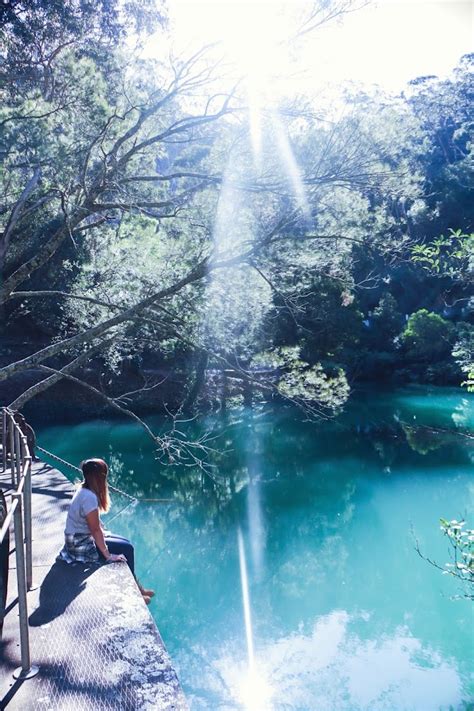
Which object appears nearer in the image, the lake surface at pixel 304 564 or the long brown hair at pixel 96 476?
the long brown hair at pixel 96 476

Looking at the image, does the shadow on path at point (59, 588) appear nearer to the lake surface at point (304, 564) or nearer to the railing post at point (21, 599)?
the railing post at point (21, 599)

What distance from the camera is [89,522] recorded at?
3.50 m

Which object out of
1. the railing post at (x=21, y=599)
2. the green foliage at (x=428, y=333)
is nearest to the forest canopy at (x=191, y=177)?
the railing post at (x=21, y=599)

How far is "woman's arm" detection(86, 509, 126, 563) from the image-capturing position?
3.46m

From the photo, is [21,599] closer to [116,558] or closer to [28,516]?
[28,516]

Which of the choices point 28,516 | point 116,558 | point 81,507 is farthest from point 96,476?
point 116,558

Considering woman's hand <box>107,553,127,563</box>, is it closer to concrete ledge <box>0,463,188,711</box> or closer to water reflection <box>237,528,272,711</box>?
concrete ledge <box>0,463,188,711</box>

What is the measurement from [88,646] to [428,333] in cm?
2178

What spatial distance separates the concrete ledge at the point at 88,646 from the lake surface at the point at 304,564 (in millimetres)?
2321

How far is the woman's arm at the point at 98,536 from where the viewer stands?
346 centimetres

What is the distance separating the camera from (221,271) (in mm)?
7395

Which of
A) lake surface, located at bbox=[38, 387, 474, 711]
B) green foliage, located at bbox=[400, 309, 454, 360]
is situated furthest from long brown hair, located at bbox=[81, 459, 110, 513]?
green foliage, located at bbox=[400, 309, 454, 360]

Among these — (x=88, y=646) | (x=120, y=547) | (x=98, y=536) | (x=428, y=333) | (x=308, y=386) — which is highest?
(x=428, y=333)

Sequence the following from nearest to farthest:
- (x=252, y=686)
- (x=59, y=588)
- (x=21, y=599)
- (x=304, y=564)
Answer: (x=21, y=599) < (x=59, y=588) < (x=252, y=686) < (x=304, y=564)
